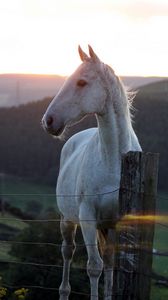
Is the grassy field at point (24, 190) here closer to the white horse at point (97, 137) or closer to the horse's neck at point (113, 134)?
the white horse at point (97, 137)

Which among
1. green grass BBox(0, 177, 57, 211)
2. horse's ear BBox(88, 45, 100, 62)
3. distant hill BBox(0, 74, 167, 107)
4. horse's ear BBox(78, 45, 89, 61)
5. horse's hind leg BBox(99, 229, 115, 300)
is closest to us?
horse's ear BBox(88, 45, 100, 62)

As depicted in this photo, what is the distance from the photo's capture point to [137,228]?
499 centimetres

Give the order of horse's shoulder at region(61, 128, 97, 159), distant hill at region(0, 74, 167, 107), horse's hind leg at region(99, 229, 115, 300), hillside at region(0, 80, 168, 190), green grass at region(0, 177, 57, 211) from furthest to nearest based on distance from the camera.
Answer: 1. distant hill at region(0, 74, 167, 107)
2. hillside at region(0, 80, 168, 190)
3. green grass at region(0, 177, 57, 211)
4. horse's shoulder at region(61, 128, 97, 159)
5. horse's hind leg at region(99, 229, 115, 300)

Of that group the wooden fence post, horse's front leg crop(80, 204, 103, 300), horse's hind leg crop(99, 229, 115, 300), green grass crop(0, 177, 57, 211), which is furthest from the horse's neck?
→ green grass crop(0, 177, 57, 211)

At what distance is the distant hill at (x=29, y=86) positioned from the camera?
76.5m

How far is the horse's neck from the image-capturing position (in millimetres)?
7380

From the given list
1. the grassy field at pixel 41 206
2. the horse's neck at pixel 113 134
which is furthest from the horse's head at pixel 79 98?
the grassy field at pixel 41 206

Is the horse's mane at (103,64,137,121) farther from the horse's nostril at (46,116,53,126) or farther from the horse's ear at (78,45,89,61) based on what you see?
the horse's nostril at (46,116,53,126)

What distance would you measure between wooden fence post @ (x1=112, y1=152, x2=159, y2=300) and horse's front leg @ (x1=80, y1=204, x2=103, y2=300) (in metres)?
2.13

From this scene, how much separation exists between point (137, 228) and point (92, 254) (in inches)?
91.0

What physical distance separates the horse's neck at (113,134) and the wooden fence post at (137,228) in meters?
2.28

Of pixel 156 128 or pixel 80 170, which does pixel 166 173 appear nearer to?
pixel 156 128

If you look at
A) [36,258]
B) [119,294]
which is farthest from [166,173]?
→ [119,294]

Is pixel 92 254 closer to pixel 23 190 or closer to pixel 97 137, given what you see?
pixel 97 137
